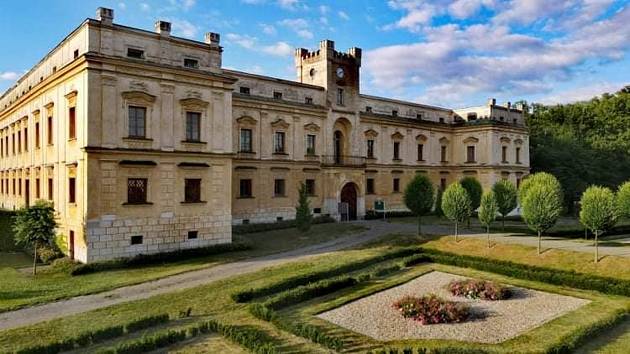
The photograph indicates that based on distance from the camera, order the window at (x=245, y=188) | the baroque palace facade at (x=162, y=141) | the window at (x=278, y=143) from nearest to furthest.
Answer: the baroque palace facade at (x=162, y=141)
the window at (x=245, y=188)
the window at (x=278, y=143)

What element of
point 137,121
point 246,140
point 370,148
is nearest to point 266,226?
point 246,140

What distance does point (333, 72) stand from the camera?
3919 centimetres

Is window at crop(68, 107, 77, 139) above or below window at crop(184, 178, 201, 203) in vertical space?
above

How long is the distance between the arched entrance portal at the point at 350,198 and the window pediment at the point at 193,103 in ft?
55.3

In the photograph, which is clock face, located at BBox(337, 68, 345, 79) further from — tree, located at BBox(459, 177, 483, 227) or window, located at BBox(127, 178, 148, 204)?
window, located at BBox(127, 178, 148, 204)

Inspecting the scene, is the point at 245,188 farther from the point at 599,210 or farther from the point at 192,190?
the point at 599,210

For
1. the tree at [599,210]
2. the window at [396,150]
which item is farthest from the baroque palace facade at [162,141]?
the tree at [599,210]

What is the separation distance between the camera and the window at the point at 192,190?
2564cm

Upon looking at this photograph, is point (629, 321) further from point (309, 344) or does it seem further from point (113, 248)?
point (113, 248)

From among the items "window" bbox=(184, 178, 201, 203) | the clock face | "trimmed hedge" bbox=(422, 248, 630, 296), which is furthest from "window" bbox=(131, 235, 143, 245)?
the clock face

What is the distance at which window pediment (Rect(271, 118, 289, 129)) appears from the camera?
116ft

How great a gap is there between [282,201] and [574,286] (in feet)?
71.3

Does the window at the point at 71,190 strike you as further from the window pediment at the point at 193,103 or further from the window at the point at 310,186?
the window at the point at 310,186

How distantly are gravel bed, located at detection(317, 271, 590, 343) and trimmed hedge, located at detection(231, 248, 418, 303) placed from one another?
267cm
